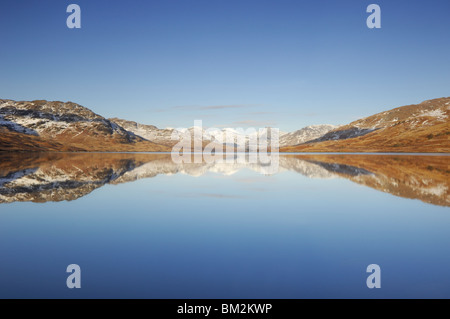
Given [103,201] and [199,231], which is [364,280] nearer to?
[199,231]

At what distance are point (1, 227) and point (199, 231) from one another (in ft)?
28.8

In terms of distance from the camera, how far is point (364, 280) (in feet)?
27.7

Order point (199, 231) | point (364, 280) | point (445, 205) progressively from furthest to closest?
1. point (445, 205)
2. point (199, 231)
3. point (364, 280)

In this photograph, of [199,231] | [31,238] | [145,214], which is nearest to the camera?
[31,238]

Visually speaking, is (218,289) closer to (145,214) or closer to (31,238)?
(31,238)

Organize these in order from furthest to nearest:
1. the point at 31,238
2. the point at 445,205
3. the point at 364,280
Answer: the point at 445,205 → the point at 31,238 → the point at 364,280

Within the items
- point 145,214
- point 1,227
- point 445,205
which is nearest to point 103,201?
point 145,214

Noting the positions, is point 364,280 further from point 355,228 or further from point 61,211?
point 61,211

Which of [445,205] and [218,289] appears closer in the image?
[218,289]
